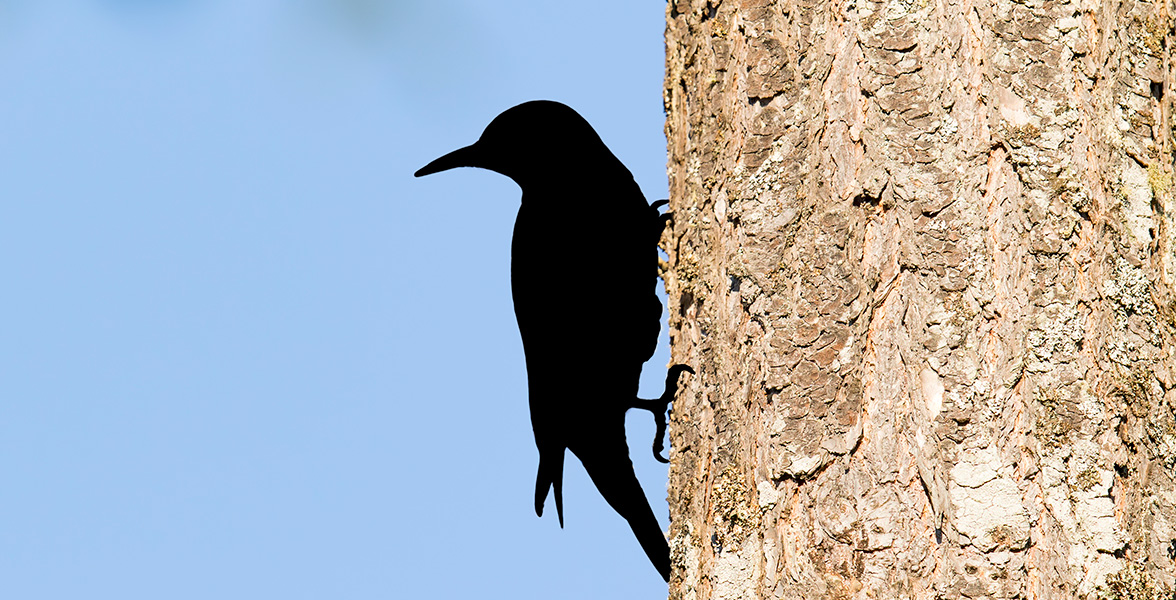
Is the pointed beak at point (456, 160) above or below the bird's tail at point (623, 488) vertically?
above

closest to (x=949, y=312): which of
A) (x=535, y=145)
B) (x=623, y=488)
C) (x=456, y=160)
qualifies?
(x=623, y=488)

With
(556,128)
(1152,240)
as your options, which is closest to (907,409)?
(1152,240)

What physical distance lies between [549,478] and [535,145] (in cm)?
134

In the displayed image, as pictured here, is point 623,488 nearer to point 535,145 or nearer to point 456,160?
point 535,145

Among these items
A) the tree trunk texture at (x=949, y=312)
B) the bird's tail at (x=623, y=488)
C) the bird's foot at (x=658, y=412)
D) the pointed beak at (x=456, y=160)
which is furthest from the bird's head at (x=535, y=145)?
the tree trunk texture at (x=949, y=312)

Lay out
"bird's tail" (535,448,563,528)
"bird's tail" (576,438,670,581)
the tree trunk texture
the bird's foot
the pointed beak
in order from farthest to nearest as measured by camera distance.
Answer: the pointed beak < "bird's tail" (535,448,563,528) < "bird's tail" (576,438,670,581) < the bird's foot < the tree trunk texture

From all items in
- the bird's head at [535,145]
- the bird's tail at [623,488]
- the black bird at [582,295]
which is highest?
the bird's head at [535,145]

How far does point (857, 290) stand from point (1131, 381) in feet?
1.54

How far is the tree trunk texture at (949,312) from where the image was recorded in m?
1.75

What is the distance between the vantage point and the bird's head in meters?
4.34

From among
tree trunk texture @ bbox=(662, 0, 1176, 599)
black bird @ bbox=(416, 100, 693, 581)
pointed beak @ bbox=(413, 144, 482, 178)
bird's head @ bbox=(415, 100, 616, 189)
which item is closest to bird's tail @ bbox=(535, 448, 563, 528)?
black bird @ bbox=(416, 100, 693, 581)

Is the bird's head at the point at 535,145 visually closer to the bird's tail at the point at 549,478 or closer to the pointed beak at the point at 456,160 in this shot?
the pointed beak at the point at 456,160

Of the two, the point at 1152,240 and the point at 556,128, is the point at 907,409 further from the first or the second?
the point at 556,128

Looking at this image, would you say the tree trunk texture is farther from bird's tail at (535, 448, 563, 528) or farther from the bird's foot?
bird's tail at (535, 448, 563, 528)
